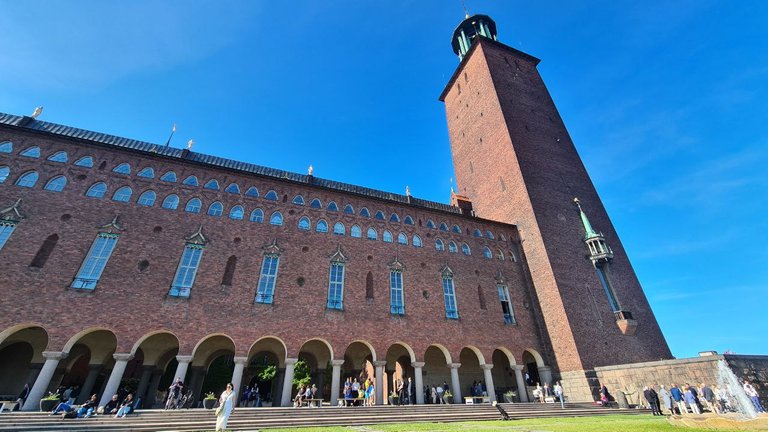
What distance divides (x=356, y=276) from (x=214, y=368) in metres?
15.4

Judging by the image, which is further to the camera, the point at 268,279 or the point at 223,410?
the point at 268,279

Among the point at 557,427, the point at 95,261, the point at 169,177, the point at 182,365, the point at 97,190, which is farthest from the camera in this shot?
the point at 169,177

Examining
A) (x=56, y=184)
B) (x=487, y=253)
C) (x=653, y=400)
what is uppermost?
(x=56, y=184)

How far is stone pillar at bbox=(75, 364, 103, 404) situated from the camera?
16.0 meters

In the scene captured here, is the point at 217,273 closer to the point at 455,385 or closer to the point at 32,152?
the point at 32,152

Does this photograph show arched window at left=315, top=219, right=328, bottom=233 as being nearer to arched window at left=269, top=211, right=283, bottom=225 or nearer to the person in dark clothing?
arched window at left=269, top=211, right=283, bottom=225

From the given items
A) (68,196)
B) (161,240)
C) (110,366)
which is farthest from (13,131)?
(110,366)

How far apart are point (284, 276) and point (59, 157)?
1397 centimetres

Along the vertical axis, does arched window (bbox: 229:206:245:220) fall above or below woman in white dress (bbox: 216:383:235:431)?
above

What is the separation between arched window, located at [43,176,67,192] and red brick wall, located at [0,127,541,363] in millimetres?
233

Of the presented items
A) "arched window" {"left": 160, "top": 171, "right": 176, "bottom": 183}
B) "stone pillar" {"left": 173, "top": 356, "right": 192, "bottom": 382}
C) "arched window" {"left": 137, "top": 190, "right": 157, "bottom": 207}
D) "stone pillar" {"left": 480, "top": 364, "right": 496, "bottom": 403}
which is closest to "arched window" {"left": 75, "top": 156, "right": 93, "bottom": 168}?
"arched window" {"left": 137, "top": 190, "right": 157, "bottom": 207}

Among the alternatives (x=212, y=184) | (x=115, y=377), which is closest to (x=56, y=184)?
(x=212, y=184)

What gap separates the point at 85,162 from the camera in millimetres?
19047

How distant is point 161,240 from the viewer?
18.4m
